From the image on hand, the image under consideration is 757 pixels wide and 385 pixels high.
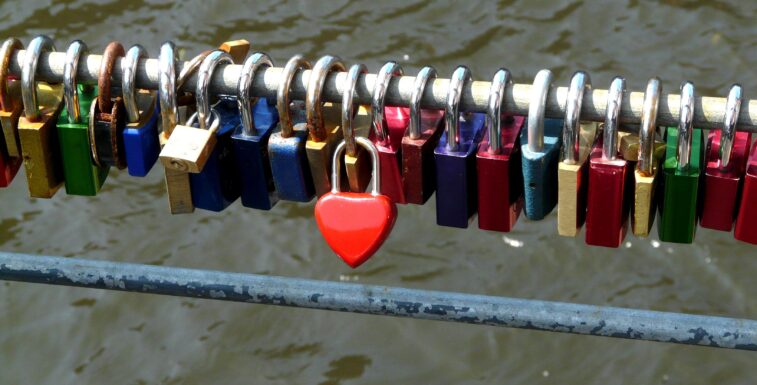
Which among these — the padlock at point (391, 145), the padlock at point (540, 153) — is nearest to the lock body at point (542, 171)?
the padlock at point (540, 153)

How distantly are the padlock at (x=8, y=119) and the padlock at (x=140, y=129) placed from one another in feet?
0.39

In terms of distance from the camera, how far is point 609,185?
933 mm

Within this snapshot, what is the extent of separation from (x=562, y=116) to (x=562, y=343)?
201cm

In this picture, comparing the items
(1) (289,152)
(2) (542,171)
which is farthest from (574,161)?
(1) (289,152)

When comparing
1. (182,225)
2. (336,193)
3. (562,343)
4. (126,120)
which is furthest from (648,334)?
(182,225)

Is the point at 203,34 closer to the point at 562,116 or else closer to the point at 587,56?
the point at 587,56

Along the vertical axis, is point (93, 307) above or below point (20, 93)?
below

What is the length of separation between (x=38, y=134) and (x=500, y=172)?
445 millimetres

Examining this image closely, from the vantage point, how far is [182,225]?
10.4ft

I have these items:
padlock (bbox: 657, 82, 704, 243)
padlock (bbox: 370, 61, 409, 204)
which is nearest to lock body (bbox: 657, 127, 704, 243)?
padlock (bbox: 657, 82, 704, 243)

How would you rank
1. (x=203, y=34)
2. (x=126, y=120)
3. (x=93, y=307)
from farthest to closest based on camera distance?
(x=203, y=34) → (x=93, y=307) → (x=126, y=120)

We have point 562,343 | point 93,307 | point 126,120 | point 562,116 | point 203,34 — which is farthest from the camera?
point 203,34

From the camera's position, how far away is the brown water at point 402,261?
2861 millimetres

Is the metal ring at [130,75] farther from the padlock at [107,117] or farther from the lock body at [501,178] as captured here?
the lock body at [501,178]
